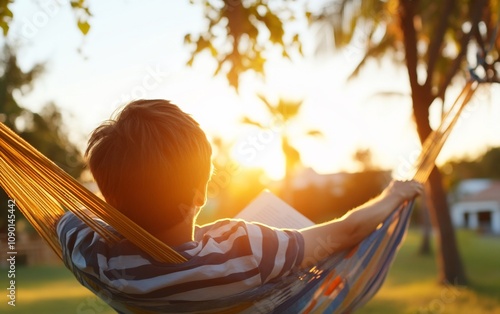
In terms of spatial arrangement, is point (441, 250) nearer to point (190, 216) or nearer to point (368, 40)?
point (368, 40)

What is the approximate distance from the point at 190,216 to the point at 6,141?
1.20ft

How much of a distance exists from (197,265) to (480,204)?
51.1 meters

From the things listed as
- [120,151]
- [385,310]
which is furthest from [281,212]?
[385,310]

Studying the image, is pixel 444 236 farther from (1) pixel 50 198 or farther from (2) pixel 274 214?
(1) pixel 50 198

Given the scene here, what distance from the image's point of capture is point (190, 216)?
131 centimetres

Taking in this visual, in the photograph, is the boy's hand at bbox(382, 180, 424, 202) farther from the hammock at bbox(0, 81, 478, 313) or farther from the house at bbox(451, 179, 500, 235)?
the house at bbox(451, 179, 500, 235)

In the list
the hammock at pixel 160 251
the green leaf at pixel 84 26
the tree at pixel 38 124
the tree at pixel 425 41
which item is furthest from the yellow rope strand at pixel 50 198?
the tree at pixel 38 124

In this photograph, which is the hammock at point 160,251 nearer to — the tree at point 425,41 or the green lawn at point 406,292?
the green lawn at point 406,292

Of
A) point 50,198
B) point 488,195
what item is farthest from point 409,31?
point 488,195

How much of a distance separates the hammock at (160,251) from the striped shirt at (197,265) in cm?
2

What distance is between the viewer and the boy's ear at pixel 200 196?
4.22 ft

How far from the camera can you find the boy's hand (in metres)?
1.76

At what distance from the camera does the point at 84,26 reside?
2365 millimetres

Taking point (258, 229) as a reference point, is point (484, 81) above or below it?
above
